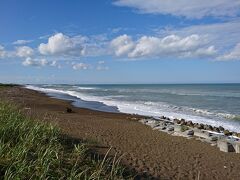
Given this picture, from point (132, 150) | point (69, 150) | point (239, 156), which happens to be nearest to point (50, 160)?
point (69, 150)

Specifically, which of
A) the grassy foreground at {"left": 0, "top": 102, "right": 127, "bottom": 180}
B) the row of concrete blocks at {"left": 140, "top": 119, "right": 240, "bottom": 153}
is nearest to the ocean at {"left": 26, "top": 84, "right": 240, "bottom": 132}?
the row of concrete blocks at {"left": 140, "top": 119, "right": 240, "bottom": 153}

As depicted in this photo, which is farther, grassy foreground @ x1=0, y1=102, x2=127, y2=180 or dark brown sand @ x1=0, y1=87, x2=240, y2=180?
dark brown sand @ x1=0, y1=87, x2=240, y2=180

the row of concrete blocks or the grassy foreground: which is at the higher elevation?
the grassy foreground

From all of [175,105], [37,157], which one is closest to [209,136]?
[37,157]

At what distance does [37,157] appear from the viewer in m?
6.19

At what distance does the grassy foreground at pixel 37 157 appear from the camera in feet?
17.4

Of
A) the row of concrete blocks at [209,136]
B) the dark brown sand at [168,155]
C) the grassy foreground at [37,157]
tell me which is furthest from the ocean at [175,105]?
the grassy foreground at [37,157]

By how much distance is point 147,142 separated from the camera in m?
12.7

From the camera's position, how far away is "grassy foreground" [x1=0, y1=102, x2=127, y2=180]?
5301 millimetres

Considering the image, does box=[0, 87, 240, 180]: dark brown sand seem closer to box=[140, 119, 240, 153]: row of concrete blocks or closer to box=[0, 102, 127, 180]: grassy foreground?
box=[140, 119, 240, 153]: row of concrete blocks

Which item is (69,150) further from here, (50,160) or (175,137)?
(175,137)

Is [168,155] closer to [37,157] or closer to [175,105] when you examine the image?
[37,157]

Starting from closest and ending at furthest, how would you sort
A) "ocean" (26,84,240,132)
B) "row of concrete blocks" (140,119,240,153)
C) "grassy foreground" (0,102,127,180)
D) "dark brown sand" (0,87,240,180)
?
"grassy foreground" (0,102,127,180)
"dark brown sand" (0,87,240,180)
"row of concrete blocks" (140,119,240,153)
"ocean" (26,84,240,132)

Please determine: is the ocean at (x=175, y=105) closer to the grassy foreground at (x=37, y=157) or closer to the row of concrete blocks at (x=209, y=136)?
the row of concrete blocks at (x=209, y=136)
